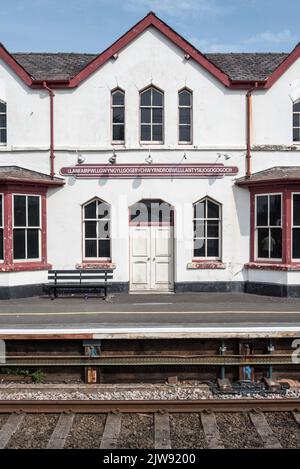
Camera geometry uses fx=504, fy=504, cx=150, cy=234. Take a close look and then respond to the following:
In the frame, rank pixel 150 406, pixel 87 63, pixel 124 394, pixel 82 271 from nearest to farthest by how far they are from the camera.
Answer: pixel 150 406 < pixel 124 394 < pixel 82 271 < pixel 87 63

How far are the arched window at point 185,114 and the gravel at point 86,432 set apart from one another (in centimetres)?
998

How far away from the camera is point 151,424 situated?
7070 mm

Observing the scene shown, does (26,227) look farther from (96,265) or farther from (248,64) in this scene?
(248,64)

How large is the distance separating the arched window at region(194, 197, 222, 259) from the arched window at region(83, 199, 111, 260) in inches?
107

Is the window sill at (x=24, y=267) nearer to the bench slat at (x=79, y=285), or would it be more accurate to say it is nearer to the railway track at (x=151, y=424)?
the bench slat at (x=79, y=285)

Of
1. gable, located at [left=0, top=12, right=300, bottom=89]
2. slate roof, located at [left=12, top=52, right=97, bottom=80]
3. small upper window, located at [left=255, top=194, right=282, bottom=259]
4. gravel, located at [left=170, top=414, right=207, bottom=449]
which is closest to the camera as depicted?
gravel, located at [left=170, top=414, right=207, bottom=449]

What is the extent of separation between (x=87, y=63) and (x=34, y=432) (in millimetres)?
12980

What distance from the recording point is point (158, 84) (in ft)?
49.8

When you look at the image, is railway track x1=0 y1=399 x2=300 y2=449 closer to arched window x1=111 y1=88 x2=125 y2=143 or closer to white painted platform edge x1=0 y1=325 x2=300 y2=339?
white painted platform edge x1=0 y1=325 x2=300 y2=339

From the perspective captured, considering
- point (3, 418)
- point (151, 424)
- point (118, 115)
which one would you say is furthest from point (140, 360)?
point (118, 115)

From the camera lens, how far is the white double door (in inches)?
607

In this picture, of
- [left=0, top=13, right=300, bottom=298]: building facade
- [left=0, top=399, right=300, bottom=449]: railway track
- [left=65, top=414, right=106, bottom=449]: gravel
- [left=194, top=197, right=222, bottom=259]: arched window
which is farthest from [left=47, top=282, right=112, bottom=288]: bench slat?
[left=65, top=414, right=106, bottom=449]: gravel

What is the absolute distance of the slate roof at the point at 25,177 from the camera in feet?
46.4
